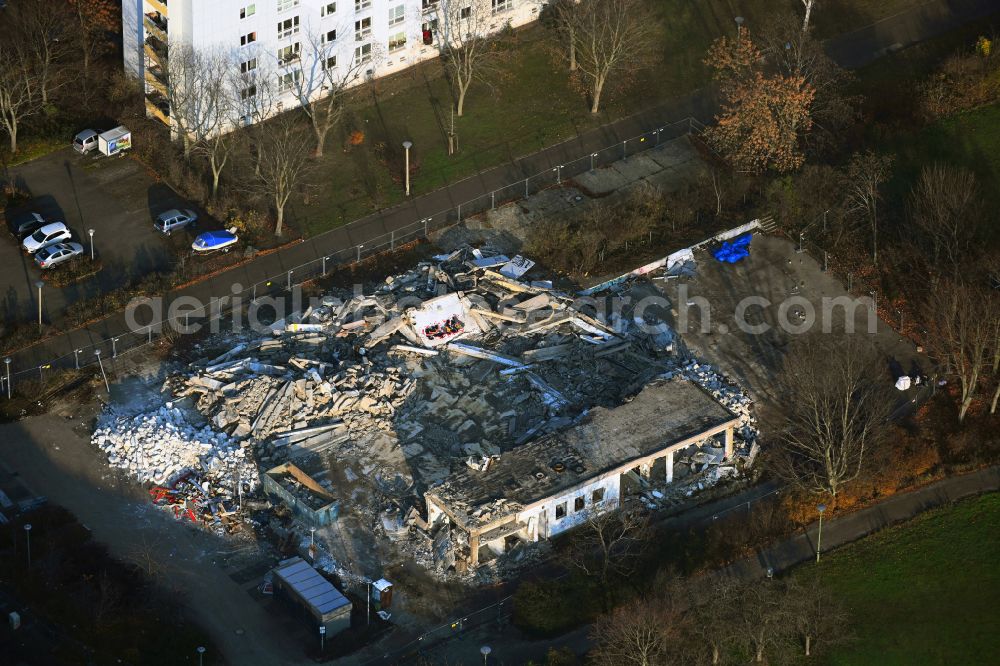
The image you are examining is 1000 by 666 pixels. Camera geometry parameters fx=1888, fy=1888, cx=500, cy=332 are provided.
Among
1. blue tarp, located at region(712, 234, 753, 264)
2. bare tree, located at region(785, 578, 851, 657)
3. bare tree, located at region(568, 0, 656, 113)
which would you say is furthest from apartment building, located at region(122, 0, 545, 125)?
bare tree, located at region(785, 578, 851, 657)

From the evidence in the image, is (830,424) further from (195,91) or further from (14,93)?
(14,93)

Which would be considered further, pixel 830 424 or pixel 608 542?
pixel 830 424

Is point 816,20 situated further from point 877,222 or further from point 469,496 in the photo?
point 469,496

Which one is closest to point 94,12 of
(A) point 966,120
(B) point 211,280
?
(B) point 211,280

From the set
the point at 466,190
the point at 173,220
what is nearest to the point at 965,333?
the point at 466,190

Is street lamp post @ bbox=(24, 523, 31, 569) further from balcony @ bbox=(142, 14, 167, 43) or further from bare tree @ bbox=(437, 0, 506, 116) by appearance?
bare tree @ bbox=(437, 0, 506, 116)

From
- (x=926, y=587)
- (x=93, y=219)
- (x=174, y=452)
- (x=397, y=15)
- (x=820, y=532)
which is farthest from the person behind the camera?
(x=397, y=15)

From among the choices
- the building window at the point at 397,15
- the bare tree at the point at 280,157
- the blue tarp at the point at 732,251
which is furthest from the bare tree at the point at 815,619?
the building window at the point at 397,15

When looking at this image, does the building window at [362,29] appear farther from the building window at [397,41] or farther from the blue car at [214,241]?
the blue car at [214,241]
